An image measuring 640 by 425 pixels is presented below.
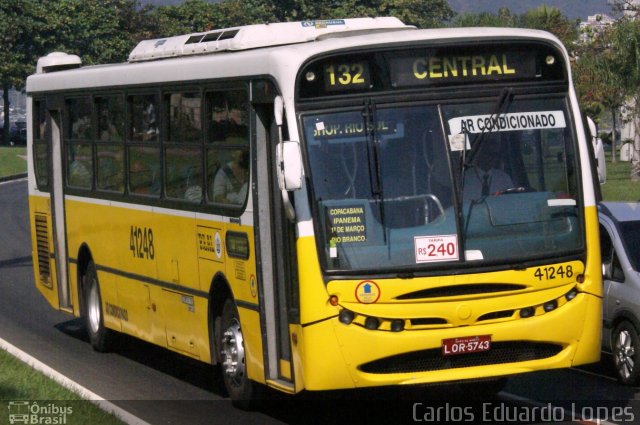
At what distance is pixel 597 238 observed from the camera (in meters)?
10.5

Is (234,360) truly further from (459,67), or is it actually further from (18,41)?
(18,41)

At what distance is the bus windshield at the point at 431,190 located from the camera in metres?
9.89

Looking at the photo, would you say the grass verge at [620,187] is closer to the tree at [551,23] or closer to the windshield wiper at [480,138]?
the tree at [551,23]

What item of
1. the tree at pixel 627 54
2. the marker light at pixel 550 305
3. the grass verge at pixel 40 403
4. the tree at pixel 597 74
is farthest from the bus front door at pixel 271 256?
the tree at pixel 597 74

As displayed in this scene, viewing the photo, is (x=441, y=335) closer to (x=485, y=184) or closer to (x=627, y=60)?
(x=485, y=184)

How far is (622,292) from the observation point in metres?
13.0

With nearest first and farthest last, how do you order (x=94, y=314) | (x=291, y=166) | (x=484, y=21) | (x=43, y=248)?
(x=291, y=166), (x=94, y=314), (x=43, y=248), (x=484, y=21)

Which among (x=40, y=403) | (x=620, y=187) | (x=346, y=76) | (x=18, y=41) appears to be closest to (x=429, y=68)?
(x=346, y=76)

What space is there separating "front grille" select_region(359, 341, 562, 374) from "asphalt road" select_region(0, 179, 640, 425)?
0.43 metres

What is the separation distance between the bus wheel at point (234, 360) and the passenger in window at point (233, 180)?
863mm

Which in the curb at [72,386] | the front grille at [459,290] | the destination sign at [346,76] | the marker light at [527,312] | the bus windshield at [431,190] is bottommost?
the curb at [72,386]

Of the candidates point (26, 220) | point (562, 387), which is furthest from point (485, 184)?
point (26, 220)

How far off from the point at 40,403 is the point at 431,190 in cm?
351

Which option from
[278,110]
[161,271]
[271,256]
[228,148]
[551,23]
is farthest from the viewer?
[551,23]
